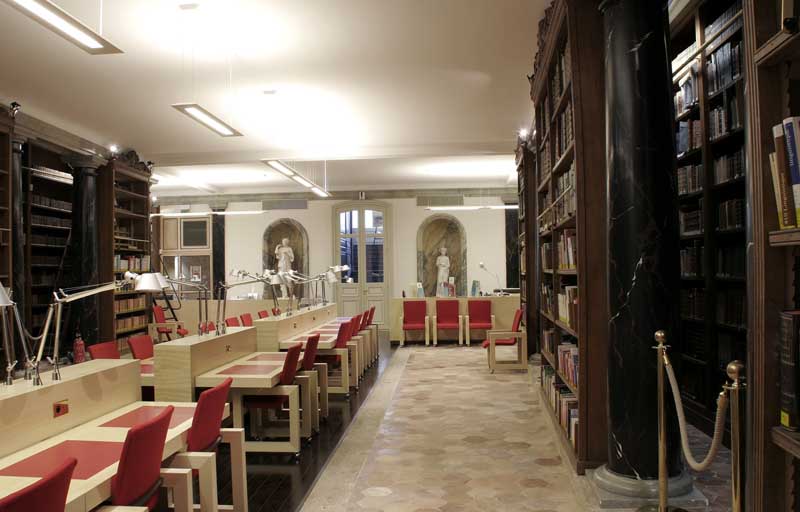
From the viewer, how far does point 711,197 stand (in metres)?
4.80

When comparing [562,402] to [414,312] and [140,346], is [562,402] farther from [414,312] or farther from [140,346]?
[414,312]

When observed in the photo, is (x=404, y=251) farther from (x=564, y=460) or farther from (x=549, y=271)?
(x=564, y=460)

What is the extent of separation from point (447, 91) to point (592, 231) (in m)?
4.17

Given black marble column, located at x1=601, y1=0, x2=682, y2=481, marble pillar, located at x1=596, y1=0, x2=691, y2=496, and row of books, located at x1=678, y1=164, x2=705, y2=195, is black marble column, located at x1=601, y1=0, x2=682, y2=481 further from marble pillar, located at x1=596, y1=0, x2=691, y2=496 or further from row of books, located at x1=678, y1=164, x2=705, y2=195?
row of books, located at x1=678, y1=164, x2=705, y2=195

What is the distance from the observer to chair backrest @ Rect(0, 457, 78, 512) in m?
1.78

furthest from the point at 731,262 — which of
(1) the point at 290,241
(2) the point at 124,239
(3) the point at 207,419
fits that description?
(1) the point at 290,241

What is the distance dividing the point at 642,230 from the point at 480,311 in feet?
28.8

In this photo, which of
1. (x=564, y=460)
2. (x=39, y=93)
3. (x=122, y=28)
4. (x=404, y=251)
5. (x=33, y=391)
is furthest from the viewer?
(x=404, y=251)

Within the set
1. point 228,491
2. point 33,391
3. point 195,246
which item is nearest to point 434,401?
point 228,491

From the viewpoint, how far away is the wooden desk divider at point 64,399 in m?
2.80

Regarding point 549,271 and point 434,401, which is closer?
point 549,271

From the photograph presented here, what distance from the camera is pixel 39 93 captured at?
730 centimetres

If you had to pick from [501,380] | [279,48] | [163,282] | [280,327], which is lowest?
[501,380]

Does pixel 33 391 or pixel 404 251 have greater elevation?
pixel 404 251
